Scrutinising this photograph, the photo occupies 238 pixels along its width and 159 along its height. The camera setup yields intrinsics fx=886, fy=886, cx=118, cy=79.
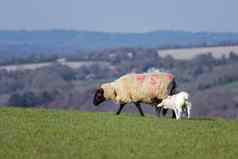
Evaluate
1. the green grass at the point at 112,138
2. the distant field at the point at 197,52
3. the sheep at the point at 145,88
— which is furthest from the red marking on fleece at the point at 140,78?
the distant field at the point at 197,52

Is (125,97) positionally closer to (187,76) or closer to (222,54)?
(187,76)

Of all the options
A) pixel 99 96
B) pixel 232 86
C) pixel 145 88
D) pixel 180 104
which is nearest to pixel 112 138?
pixel 180 104

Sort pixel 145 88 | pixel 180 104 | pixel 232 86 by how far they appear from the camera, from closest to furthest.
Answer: pixel 180 104 → pixel 145 88 → pixel 232 86

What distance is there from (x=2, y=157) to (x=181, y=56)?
498 ft

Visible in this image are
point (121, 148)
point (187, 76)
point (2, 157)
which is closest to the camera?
point (2, 157)

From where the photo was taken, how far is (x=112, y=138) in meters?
19.3

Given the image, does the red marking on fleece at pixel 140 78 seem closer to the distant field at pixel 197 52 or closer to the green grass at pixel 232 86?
the green grass at pixel 232 86

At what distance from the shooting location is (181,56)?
168000 millimetres

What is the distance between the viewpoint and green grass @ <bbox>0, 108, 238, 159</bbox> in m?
17.6

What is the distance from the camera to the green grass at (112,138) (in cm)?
1764

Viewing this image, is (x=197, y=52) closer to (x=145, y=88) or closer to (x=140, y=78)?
(x=140, y=78)

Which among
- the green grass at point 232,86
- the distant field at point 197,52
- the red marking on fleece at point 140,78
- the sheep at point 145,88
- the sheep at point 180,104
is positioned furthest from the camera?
the distant field at point 197,52

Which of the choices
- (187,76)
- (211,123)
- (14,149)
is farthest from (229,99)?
(14,149)

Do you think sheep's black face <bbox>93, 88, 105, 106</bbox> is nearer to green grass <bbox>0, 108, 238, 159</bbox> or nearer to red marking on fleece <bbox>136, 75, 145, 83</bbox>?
red marking on fleece <bbox>136, 75, 145, 83</bbox>
